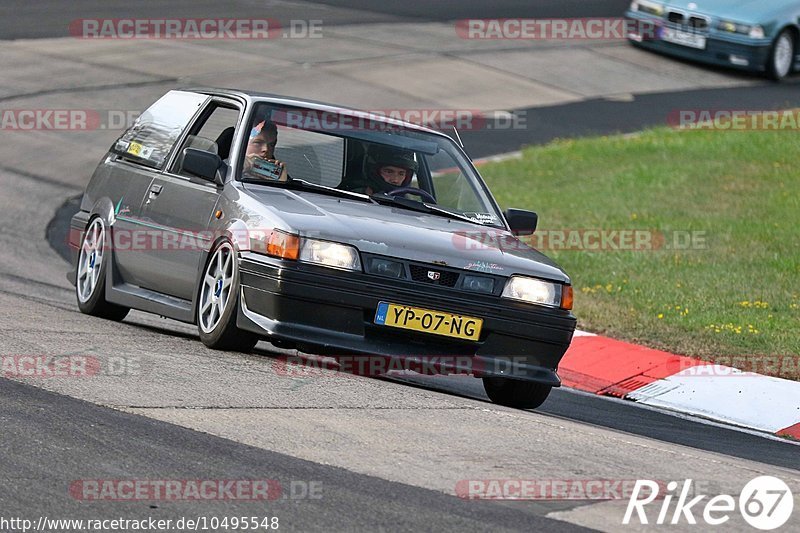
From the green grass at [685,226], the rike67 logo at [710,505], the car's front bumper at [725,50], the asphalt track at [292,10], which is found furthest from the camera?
the asphalt track at [292,10]

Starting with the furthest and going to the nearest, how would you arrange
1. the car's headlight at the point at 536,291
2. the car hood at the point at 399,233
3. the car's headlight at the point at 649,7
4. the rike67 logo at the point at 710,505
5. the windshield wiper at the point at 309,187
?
the car's headlight at the point at 649,7 < the windshield wiper at the point at 309,187 < the car's headlight at the point at 536,291 < the car hood at the point at 399,233 < the rike67 logo at the point at 710,505

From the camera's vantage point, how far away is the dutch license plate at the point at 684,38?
2573 centimetres

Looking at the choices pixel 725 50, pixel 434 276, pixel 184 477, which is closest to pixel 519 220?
pixel 434 276

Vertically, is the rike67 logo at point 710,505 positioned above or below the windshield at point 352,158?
below

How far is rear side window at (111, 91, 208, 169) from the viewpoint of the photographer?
9805 millimetres

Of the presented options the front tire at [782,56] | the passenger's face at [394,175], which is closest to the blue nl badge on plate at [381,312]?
the passenger's face at [394,175]

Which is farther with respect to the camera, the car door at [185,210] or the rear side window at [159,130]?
the rear side window at [159,130]

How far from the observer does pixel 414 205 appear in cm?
893

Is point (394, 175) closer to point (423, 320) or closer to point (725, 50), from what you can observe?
point (423, 320)

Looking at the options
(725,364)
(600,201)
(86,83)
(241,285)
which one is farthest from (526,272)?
(86,83)

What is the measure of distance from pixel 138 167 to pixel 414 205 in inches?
82.8

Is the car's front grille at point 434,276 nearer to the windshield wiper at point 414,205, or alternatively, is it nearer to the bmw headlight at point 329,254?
the bmw headlight at point 329,254

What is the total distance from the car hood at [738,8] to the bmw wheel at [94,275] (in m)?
17.1

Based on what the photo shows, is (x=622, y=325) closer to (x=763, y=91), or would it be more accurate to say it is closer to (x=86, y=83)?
(x=86, y=83)
